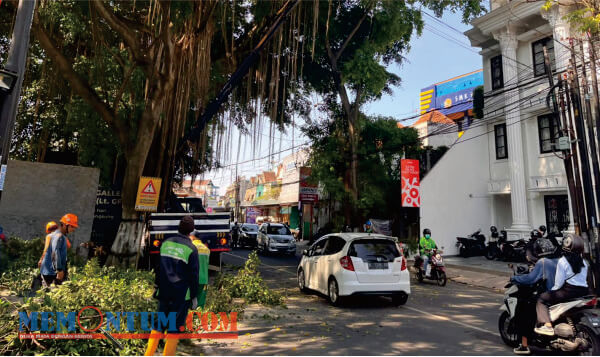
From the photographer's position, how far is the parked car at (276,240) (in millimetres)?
19469

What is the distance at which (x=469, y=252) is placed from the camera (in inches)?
686

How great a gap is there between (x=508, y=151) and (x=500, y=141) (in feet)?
5.29

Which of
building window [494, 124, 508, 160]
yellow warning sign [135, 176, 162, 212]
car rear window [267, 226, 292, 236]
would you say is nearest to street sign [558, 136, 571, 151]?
building window [494, 124, 508, 160]

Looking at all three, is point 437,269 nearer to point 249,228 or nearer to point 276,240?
point 276,240

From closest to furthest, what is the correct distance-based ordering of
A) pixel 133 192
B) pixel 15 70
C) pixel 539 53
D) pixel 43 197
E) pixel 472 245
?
1. pixel 15 70
2. pixel 133 192
3. pixel 43 197
4. pixel 539 53
5. pixel 472 245

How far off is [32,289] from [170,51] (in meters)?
5.79

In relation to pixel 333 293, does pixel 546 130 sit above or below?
above

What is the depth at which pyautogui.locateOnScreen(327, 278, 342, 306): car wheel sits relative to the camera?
7623 millimetres

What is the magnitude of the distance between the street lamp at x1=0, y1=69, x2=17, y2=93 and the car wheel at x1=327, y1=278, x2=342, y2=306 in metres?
6.22

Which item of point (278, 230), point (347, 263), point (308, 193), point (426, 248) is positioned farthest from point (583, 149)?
point (308, 193)

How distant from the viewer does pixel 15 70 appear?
421 centimetres

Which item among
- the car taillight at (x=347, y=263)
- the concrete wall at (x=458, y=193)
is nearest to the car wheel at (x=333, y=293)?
the car taillight at (x=347, y=263)

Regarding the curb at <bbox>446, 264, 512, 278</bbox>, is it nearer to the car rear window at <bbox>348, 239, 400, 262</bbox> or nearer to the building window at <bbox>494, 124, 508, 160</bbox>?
the building window at <bbox>494, 124, 508, 160</bbox>

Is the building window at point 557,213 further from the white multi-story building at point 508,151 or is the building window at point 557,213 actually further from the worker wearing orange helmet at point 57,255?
the worker wearing orange helmet at point 57,255
